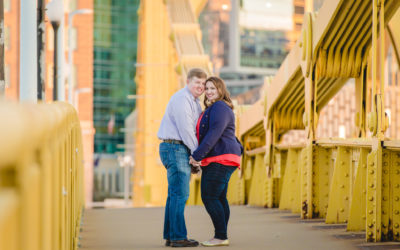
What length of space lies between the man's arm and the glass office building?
202 feet

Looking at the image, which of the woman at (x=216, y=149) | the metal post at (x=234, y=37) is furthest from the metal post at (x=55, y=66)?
the metal post at (x=234, y=37)

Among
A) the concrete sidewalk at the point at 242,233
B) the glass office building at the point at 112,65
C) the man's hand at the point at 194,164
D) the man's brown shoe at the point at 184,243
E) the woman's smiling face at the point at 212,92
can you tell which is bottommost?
the concrete sidewalk at the point at 242,233

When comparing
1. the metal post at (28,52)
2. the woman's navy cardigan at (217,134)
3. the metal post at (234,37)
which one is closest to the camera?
the woman's navy cardigan at (217,134)

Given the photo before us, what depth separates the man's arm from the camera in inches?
214

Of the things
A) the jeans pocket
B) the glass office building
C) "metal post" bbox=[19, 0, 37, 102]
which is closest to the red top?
the jeans pocket

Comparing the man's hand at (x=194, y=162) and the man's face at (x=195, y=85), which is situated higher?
the man's face at (x=195, y=85)

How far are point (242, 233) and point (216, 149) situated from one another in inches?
54.4


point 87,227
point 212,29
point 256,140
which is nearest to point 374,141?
point 87,227

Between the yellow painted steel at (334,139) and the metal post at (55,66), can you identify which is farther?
the metal post at (55,66)

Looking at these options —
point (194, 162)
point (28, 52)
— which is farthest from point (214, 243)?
point (28, 52)

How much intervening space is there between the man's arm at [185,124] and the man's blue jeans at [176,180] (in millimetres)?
96

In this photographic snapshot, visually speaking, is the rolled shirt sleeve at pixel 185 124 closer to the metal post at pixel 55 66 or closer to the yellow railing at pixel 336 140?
the yellow railing at pixel 336 140

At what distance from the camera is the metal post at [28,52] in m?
6.38

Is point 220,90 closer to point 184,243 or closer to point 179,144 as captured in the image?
point 179,144
